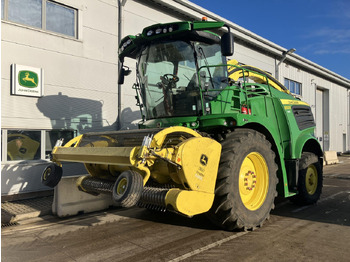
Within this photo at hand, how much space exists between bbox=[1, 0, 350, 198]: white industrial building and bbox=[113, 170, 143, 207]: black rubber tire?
476 centimetres

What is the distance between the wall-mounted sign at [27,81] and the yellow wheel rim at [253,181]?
5628 mm

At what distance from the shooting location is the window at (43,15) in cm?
721

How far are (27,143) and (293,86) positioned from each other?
16.5m

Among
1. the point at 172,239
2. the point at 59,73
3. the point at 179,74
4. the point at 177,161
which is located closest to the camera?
the point at 177,161

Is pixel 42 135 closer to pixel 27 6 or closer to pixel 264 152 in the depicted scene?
pixel 27 6

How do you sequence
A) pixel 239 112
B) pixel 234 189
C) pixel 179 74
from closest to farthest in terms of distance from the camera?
pixel 234 189 → pixel 179 74 → pixel 239 112

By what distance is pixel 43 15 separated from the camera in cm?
772

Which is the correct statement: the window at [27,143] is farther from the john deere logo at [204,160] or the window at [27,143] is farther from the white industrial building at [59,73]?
the john deere logo at [204,160]

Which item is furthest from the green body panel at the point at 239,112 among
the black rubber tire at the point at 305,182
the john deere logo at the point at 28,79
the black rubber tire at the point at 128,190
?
the john deere logo at the point at 28,79

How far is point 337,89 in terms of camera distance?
25.4 metres

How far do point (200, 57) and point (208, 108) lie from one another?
2.79 ft

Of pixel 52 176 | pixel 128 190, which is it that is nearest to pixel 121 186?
pixel 128 190

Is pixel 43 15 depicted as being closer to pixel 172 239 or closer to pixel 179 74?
pixel 179 74

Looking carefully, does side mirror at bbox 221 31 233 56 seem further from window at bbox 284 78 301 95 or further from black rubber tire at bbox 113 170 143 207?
window at bbox 284 78 301 95
